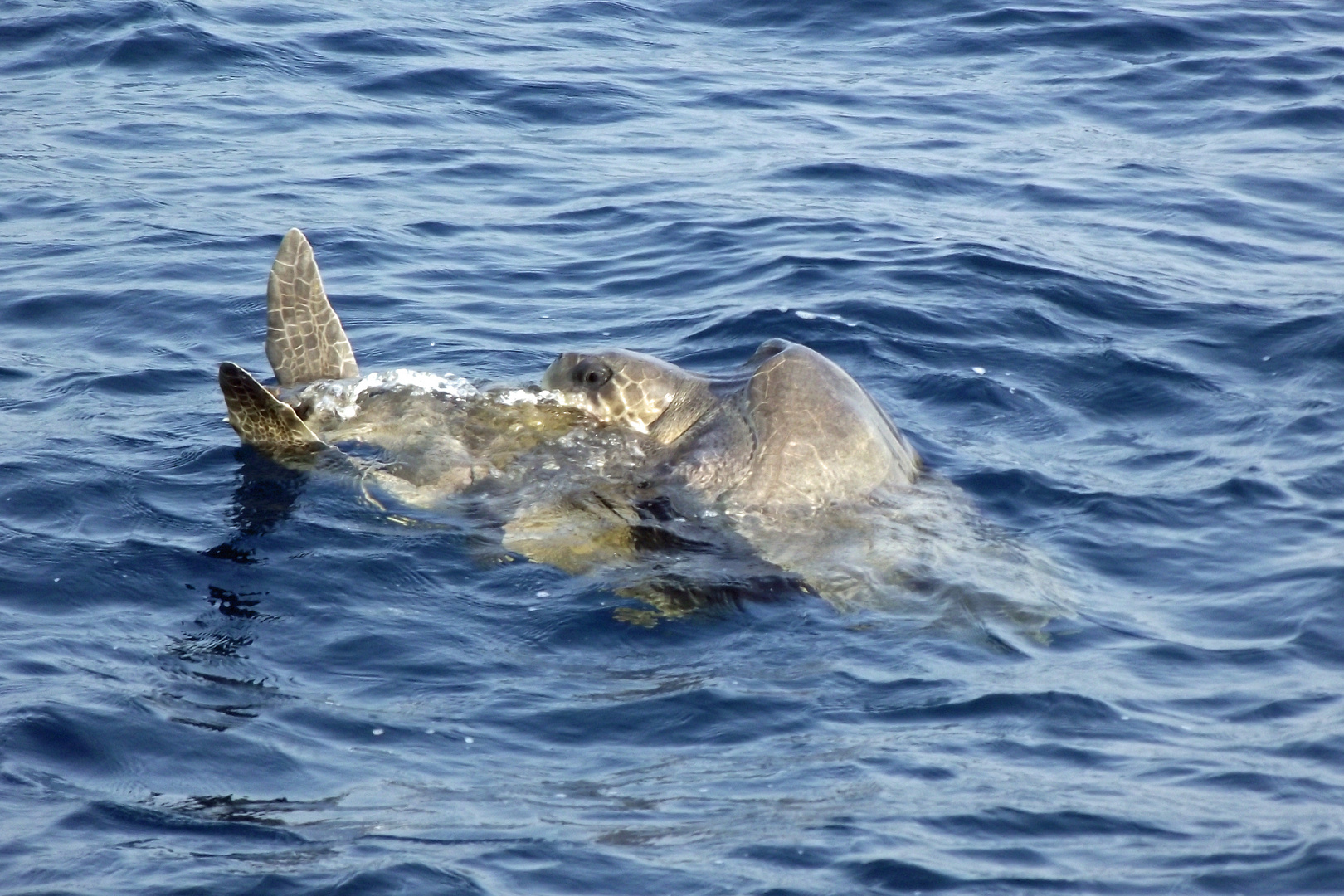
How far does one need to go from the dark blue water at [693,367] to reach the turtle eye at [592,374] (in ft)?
3.59

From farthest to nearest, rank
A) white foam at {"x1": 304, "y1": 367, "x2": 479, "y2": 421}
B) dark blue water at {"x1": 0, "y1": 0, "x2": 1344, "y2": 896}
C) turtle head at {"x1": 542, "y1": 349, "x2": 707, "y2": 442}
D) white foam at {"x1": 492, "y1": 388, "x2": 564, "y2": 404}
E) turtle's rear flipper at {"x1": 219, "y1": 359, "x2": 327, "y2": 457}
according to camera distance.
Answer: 1. white foam at {"x1": 304, "y1": 367, "x2": 479, "y2": 421}
2. white foam at {"x1": 492, "y1": 388, "x2": 564, "y2": 404}
3. turtle head at {"x1": 542, "y1": 349, "x2": 707, "y2": 442}
4. turtle's rear flipper at {"x1": 219, "y1": 359, "x2": 327, "y2": 457}
5. dark blue water at {"x1": 0, "y1": 0, "x2": 1344, "y2": 896}

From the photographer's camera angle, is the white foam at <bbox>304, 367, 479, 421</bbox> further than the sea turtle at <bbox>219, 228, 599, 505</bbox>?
Yes

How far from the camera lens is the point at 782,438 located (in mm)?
7254

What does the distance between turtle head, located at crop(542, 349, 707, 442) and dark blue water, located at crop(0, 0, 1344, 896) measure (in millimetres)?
1064

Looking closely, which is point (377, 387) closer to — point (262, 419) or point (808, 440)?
point (262, 419)

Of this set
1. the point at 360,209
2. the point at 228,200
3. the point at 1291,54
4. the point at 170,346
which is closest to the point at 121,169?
the point at 228,200

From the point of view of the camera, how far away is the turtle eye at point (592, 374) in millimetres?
7926

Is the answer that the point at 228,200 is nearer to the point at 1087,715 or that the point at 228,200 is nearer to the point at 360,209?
the point at 360,209

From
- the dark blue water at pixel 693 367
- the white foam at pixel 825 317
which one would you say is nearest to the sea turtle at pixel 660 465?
the dark blue water at pixel 693 367

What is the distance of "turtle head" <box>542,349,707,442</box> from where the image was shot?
25.9 ft

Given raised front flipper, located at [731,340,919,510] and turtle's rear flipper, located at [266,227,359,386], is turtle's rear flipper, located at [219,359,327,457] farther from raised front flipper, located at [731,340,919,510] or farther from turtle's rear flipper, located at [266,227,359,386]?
raised front flipper, located at [731,340,919,510]

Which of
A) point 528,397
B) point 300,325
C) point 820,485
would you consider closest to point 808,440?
point 820,485

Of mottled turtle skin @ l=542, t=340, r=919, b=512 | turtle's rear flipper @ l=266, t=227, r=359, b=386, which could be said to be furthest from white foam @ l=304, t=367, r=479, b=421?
mottled turtle skin @ l=542, t=340, r=919, b=512

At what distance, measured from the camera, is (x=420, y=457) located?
7918 millimetres
